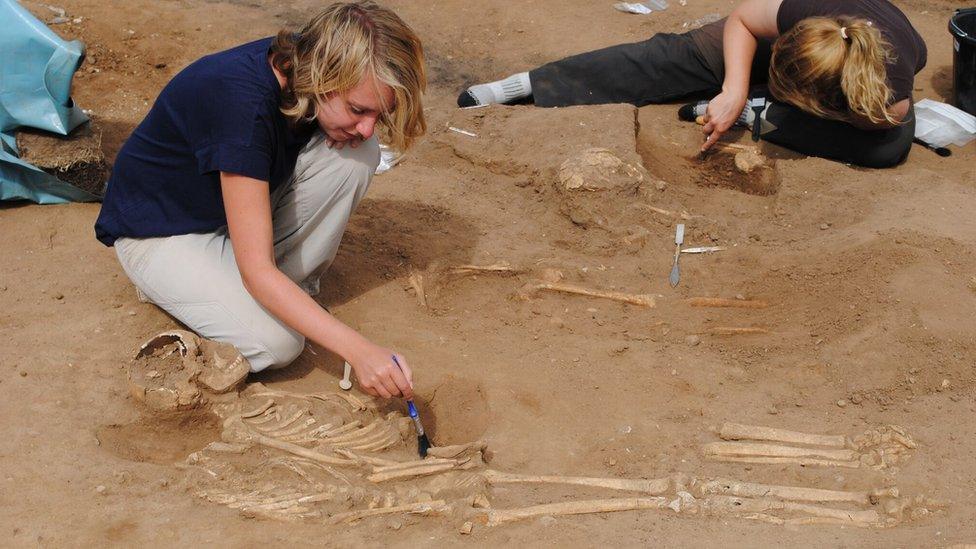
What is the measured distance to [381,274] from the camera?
14.3ft

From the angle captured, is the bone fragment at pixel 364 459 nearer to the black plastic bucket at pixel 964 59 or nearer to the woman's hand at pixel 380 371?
the woman's hand at pixel 380 371

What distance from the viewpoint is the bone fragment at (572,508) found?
2.86m

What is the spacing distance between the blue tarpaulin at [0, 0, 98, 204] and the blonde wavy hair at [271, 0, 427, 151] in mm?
1804

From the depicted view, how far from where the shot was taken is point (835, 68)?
4.62 meters

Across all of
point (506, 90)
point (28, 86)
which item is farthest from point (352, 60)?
point (506, 90)

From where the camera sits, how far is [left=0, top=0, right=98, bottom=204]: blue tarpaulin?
4422mm

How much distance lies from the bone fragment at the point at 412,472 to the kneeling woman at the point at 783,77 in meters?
2.80

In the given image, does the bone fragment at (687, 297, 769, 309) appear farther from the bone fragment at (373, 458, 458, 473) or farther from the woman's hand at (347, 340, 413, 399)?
the woman's hand at (347, 340, 413, 399)

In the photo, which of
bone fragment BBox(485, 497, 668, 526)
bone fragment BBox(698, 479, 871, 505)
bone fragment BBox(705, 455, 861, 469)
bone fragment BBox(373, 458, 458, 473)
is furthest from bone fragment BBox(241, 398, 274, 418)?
bone fragment BBox(705, 455, 861, 469)

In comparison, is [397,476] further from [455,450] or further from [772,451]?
[772,451]

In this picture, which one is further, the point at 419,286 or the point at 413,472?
the point at 419,286

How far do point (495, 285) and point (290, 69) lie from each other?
60.3 inches

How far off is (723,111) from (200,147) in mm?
2932

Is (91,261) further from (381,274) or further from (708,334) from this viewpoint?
(708,334)
